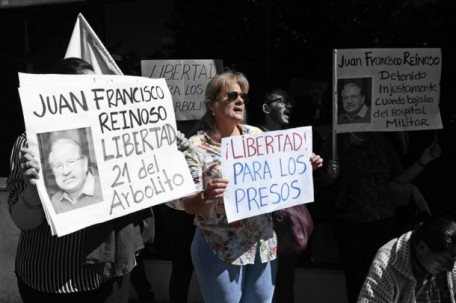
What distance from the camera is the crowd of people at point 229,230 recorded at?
3104 mm

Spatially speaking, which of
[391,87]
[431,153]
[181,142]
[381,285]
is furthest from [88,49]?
[431,153]

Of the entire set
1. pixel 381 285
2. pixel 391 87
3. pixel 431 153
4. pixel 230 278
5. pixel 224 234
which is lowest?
pixel 230 278

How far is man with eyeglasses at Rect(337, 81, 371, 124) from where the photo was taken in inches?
192

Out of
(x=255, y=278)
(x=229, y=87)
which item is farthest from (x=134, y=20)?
(x=255, y=278)

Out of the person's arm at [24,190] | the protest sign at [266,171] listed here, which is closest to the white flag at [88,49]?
the protest sign at [266,171]

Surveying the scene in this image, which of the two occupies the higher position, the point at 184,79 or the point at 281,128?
the point at 184,79

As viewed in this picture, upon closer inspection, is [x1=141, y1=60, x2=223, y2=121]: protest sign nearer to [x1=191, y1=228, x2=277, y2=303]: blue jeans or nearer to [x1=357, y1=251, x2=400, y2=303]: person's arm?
[x1=191, y1=228, x2=277, y2=303]: blue jeans

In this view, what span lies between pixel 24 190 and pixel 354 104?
2509 millimetres

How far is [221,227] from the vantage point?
12.3 feet

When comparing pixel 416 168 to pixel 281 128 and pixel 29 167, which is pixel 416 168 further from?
pixel 29 167

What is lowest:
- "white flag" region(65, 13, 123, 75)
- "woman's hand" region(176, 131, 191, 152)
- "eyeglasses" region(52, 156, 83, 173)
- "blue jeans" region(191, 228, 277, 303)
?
"blue jeans" region(191, 228, 277, 303)

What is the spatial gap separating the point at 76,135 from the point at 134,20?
138 inches

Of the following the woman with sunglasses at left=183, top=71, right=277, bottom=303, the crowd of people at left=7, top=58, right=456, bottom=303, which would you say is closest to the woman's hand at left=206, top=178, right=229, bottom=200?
the crowd of people at left=7, top=58, right=456, bottom=303

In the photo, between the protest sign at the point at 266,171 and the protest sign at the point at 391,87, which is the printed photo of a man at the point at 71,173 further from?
the protest sign at the point at 391,87
